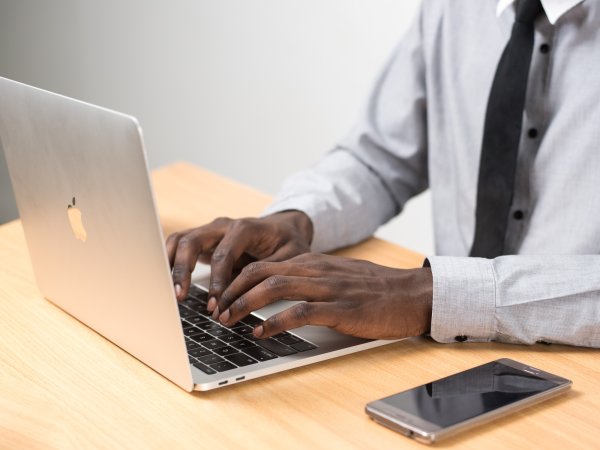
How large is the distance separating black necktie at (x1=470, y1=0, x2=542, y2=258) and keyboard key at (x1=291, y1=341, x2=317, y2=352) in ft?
1.65

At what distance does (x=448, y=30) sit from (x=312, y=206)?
0.40 metres

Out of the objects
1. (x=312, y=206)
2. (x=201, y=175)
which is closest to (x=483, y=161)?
(x=312, y=206)

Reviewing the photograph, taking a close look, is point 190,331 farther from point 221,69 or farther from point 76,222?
point 221,69

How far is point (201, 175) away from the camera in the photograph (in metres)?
1.83

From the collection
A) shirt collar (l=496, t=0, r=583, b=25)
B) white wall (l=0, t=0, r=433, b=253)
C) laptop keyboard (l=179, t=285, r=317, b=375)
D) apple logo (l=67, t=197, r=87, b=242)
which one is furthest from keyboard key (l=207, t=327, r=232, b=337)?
white wall (l=0, t=0, r=433, b=253)

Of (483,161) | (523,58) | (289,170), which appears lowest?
(289,170)

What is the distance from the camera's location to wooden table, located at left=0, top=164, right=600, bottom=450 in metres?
0.91

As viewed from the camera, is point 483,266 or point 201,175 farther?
point 201,175

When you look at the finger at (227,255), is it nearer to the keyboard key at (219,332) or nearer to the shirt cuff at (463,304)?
the keyboard key at (219,332)

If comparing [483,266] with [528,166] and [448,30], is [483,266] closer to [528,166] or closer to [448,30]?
[528,166]

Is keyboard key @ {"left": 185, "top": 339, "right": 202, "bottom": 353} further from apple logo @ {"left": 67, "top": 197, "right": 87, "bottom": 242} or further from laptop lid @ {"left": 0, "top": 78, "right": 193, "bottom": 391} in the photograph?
apple logo @ {"left": 67, "top": 197, "right": 87, "bottom": 242}

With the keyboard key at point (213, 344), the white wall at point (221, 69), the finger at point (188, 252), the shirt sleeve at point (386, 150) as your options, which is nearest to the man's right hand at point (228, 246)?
the finger at point (188, 252)

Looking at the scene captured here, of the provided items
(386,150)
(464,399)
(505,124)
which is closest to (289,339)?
(464,399)

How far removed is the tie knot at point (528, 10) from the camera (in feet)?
4.59
